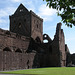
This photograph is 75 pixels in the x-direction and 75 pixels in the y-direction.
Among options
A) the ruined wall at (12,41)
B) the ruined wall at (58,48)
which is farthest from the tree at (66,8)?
the ruined wall at (58,48)

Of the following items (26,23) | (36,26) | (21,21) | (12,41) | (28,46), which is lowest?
(28,46)

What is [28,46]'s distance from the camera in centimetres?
3478

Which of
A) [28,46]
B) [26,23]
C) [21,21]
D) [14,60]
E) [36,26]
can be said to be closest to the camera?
[14,60]

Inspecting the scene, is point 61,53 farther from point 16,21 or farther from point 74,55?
point 16,21

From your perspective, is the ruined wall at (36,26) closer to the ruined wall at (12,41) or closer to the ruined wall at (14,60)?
the ruined wall at (12,41)

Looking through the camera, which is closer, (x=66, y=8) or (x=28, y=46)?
(x=66, y=8)

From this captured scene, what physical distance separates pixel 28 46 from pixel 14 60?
435 inches

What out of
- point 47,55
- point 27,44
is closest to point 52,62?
point 47,55

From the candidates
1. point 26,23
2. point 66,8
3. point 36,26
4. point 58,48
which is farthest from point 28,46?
point 66,8

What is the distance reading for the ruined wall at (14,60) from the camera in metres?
21.8

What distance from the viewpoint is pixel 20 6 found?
40844 millimetres

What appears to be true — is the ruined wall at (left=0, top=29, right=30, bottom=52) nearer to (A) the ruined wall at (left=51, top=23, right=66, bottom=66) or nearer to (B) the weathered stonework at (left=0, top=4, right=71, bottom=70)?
(B) the weathered stonework at (left=0, top=4, right=71, bottom=70)

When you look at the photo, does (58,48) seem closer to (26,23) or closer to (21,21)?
(26,23)

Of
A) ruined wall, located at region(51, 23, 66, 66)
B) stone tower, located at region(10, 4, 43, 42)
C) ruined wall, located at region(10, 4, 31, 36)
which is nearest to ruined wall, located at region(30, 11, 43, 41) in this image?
stone tower, located at region(10, 4, 43, 42)
